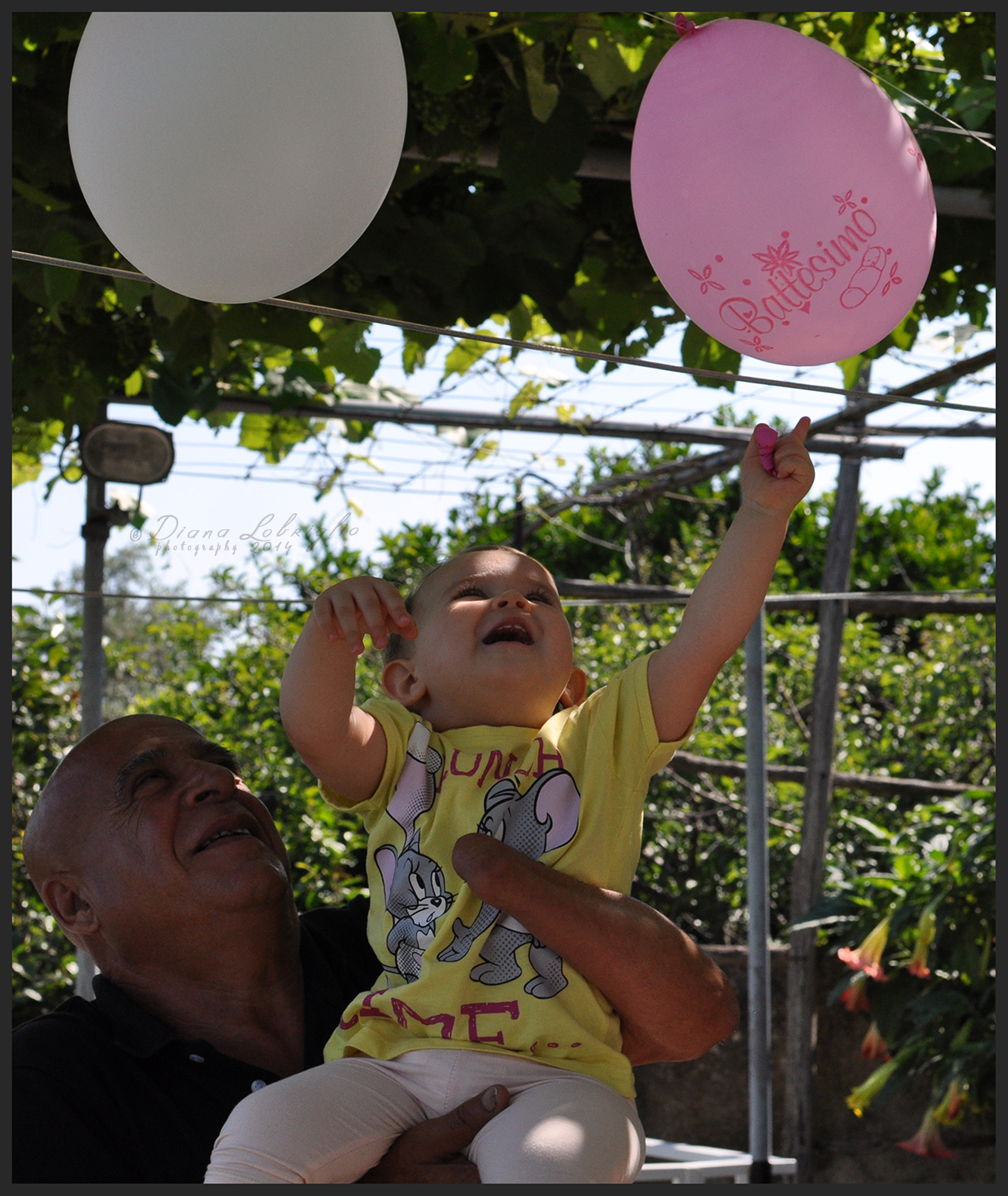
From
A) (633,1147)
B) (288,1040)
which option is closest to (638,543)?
(288,1040)

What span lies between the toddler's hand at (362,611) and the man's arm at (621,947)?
0.26 metres

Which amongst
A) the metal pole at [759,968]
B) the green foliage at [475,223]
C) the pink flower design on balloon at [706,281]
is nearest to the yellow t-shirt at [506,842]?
the pink flower design on balloon at [706,281]

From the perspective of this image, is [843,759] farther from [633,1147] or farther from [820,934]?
[633,1147]

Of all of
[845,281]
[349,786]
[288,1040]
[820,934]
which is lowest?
[820,934]

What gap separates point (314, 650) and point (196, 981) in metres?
0.62

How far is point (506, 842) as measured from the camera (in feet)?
4.94

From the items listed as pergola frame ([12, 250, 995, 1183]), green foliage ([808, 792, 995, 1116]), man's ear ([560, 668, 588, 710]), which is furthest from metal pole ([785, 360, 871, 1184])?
man's ear ([560, 668, 588, 710])

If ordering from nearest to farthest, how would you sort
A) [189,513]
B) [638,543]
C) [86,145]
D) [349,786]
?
[86,145], [349,786], [189,513], [638,543]

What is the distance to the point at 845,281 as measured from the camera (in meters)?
1.37

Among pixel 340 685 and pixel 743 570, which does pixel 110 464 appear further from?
pixel 743 570

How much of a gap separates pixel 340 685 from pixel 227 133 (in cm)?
63

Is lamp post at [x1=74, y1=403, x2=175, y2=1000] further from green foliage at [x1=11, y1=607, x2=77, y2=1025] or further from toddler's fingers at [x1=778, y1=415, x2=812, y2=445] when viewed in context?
toddler's fingers at [x1=778, y1=415, x2=812, y2=445]

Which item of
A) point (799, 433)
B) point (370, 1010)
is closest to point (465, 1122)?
point (370, 1010)

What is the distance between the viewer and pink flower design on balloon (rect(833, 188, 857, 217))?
134cm
